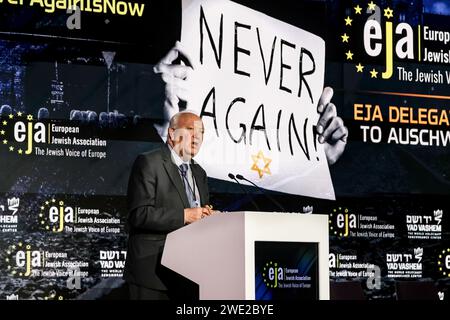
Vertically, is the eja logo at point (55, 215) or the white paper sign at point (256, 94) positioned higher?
the white paper sign at point (256, 94)

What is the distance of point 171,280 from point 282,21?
106 inches

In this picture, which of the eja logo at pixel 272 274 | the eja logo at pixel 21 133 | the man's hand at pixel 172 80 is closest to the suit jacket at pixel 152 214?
the man's hand at pixel 172 80

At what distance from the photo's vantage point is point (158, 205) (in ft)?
21.4

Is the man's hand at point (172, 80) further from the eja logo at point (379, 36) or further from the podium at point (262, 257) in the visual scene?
the podium at point (262, 257)

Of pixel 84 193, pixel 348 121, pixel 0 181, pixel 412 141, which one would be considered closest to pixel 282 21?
pixel 348 121

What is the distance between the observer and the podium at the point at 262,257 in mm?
3682

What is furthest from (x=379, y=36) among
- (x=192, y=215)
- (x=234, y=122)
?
(x=192, y=215)

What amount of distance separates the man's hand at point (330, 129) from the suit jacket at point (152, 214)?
1618 mm

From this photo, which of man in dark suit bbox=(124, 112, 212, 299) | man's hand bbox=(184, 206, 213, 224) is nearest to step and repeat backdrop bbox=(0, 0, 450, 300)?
man in dark suit bbox=(124, 112, 212, 299)

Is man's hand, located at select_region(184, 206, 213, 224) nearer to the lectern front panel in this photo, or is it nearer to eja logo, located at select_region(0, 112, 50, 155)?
eja logo, located at select_region(0, 112, 50, 155)

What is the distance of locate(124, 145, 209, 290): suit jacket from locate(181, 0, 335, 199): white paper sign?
0.58 metres

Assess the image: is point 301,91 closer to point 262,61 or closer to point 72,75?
point 262,61

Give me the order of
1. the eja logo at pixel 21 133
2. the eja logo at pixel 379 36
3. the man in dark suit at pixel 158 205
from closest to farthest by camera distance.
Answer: the man in dark suit at pixel 158 205
the eja logo at pixel 21 133
the eja logo at pixel 379 36

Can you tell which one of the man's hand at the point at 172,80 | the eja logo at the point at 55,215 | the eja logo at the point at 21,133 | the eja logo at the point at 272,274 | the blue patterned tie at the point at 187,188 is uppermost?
the man's hand at the point at 172,80
